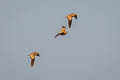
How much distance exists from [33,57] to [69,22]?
8791 millimetres

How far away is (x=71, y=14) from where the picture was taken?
155 ft

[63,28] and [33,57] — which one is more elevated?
[63,28]

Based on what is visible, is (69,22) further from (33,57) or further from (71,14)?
(33,57)

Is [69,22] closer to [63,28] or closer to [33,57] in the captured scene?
[63,28]

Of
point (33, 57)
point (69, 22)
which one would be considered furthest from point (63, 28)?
point (33, 57)

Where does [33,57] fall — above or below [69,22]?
below

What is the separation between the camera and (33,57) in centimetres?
4781

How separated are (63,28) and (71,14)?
309 cm

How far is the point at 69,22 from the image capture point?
4475 cm

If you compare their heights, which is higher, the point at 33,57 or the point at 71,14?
the point at 71,14

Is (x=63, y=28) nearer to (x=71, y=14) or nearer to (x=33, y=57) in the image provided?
(x=71, y=14)

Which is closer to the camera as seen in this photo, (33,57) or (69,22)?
(69,22)

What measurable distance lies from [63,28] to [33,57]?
727cm

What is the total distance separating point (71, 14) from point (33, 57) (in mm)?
9611
